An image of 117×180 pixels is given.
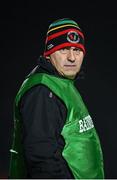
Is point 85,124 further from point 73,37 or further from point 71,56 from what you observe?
point 73,37

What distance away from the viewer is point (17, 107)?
1467 millimetres

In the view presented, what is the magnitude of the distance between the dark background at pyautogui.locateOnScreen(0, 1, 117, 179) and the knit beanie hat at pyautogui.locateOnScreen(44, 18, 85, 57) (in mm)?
1652

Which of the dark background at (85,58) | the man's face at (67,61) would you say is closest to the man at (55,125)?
the man's face at (67,61)

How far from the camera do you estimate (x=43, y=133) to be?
1.30 m

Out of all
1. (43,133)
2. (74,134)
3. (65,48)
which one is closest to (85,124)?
(74,134)

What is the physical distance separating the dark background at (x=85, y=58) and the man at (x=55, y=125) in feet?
5.65

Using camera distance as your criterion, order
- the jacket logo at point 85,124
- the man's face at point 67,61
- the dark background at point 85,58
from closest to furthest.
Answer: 1. the jacket logo at point 85,124
2. the man's face at point 67,61
3. the dark background at point 85,58

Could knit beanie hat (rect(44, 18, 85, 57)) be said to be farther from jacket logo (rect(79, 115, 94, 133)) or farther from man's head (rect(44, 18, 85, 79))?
jacket logo (rect(79, 115, 94, 133))

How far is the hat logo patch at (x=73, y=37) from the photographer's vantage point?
1.61m

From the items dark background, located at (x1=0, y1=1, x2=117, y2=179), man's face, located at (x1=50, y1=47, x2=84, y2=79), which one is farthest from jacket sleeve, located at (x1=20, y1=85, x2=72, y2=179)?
dark background, located at (x1=0, y1=1, x2=117, y2=179)

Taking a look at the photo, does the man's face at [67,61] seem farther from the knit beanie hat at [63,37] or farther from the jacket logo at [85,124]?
the jacket logo at [85,124]

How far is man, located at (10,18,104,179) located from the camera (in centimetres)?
130

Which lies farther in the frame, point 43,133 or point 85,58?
point 85,58

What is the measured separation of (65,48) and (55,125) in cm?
39
